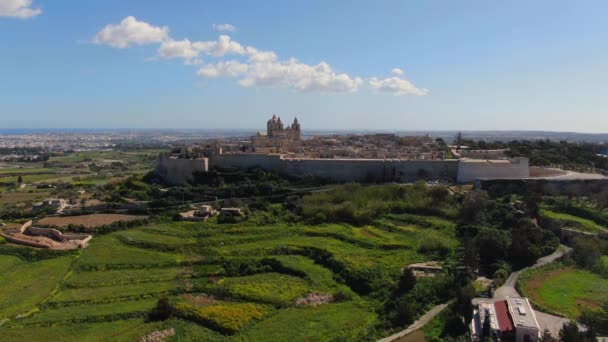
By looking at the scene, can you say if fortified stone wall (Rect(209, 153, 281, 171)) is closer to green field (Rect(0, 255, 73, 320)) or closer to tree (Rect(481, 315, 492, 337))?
green field (Rect(0, 255, 73, 320))

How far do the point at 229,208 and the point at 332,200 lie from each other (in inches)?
221

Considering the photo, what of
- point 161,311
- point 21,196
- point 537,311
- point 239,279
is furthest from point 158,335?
point 21,196

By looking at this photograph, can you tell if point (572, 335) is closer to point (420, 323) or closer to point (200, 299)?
point (420, 323)

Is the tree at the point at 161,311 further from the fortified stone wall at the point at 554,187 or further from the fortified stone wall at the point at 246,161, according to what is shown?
the fortified stone wall at the point at 246,161

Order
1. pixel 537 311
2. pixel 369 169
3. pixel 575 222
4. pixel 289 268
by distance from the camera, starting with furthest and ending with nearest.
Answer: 1. pixel 369 169
2. pixel 575 222
3. pixel 289 268
4. pixel 537 311

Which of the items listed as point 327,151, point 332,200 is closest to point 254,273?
point 332,200

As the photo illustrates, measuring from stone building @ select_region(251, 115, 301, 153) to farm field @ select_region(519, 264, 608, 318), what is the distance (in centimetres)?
2507

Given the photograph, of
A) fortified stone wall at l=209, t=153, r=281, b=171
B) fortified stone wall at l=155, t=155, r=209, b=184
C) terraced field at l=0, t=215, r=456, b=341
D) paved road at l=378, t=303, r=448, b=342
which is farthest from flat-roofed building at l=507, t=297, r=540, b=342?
fortified stone wall at l=155, t=155, r=209, b=184

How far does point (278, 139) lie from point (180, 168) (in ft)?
35.4

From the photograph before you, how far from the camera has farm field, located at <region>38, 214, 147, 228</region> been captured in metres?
26.3

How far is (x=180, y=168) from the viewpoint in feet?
118

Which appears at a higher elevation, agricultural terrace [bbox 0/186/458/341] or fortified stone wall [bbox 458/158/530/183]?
fortified stone wall [bbox 458/158/530/183]

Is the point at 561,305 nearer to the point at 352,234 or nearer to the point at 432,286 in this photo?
the point at 432,286

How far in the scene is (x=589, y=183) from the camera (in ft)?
90.8
